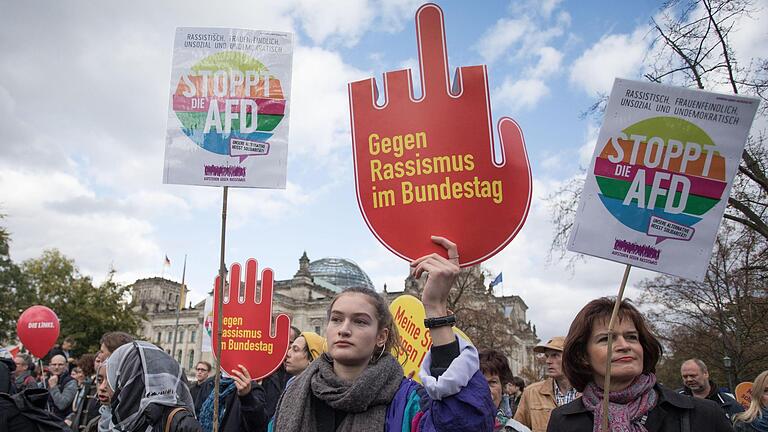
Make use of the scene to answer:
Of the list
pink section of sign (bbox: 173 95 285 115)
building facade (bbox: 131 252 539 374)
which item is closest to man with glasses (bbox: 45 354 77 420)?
pink section of sign (bbox: 173 95 285 115)

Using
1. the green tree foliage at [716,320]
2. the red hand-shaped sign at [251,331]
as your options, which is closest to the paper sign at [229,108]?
the red hand-shaped sign at [251,331]

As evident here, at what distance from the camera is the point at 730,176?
288 cm

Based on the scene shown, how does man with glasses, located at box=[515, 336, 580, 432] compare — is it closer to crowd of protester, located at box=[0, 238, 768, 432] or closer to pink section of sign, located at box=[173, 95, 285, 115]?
crowd of protester, located at box=[0, 238, 768, 432]

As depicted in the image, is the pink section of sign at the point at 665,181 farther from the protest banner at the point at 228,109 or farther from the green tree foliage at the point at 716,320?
the green tree foliage at the point at 716,320

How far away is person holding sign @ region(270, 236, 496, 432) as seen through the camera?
229cm

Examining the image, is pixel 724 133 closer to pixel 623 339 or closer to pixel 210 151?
pixel 623 339

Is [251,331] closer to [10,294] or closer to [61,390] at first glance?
[61,390]

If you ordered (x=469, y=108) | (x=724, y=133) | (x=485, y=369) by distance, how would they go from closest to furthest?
(x=724, y=133), (x=469, y=108), (x=485, y=369)

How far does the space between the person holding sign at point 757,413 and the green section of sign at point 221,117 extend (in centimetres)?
503

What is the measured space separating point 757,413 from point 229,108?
5.42m

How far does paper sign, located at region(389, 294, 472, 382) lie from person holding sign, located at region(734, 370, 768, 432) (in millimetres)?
3007

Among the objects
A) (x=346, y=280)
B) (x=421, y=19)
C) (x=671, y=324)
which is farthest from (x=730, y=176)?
(x=346, y=280)

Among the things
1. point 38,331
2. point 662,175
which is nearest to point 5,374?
point 38,331

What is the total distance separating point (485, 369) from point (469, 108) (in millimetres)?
2737
